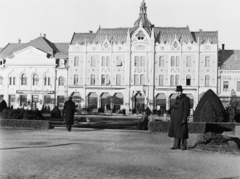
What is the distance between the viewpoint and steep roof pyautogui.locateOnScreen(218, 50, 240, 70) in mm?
70375

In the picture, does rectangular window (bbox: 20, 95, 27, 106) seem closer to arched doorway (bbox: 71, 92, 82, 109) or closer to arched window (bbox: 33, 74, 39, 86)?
arched window (bbox: 33, 74, 39, 86)

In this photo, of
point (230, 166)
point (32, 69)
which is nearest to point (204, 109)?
point (230, 166)

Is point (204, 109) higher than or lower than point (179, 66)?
lower

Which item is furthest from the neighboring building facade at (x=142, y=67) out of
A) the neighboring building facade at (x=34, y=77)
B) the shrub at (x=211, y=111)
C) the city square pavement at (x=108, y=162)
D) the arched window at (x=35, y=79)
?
the city square pavement at (x=108, y=162)

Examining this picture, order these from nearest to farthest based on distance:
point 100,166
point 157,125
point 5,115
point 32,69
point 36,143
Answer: point 100,166 < point 36,143 < point 157,125 < point 5,115 < point 32,69

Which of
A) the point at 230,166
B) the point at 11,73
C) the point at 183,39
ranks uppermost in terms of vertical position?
the point at 183,39

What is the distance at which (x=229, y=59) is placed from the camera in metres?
71.6

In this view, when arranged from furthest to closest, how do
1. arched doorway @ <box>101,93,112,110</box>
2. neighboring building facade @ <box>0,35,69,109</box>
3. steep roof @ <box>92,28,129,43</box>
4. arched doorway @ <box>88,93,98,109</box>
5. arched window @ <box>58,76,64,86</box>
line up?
arched window @ <box>58,76,64,86</box>
neighboring building facade @ <box>0,35,69,109</box>
steep roof @ <box>92,28,129,43</box>
arched doorway @ <box>88,93,98,109</box>
arched doorway @ <box>101,93,112,110</box>

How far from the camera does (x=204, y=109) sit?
25.5m

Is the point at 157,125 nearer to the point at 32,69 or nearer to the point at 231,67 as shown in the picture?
the point at 231,67

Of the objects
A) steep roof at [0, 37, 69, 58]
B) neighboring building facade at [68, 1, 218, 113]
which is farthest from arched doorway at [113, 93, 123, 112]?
steep roof at [0, 37, 69, 58]

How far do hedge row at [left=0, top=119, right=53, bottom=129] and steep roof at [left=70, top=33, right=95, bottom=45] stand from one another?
51230 millimetres

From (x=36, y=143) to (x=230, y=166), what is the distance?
708 cm

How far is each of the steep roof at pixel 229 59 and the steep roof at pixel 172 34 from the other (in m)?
5.92
